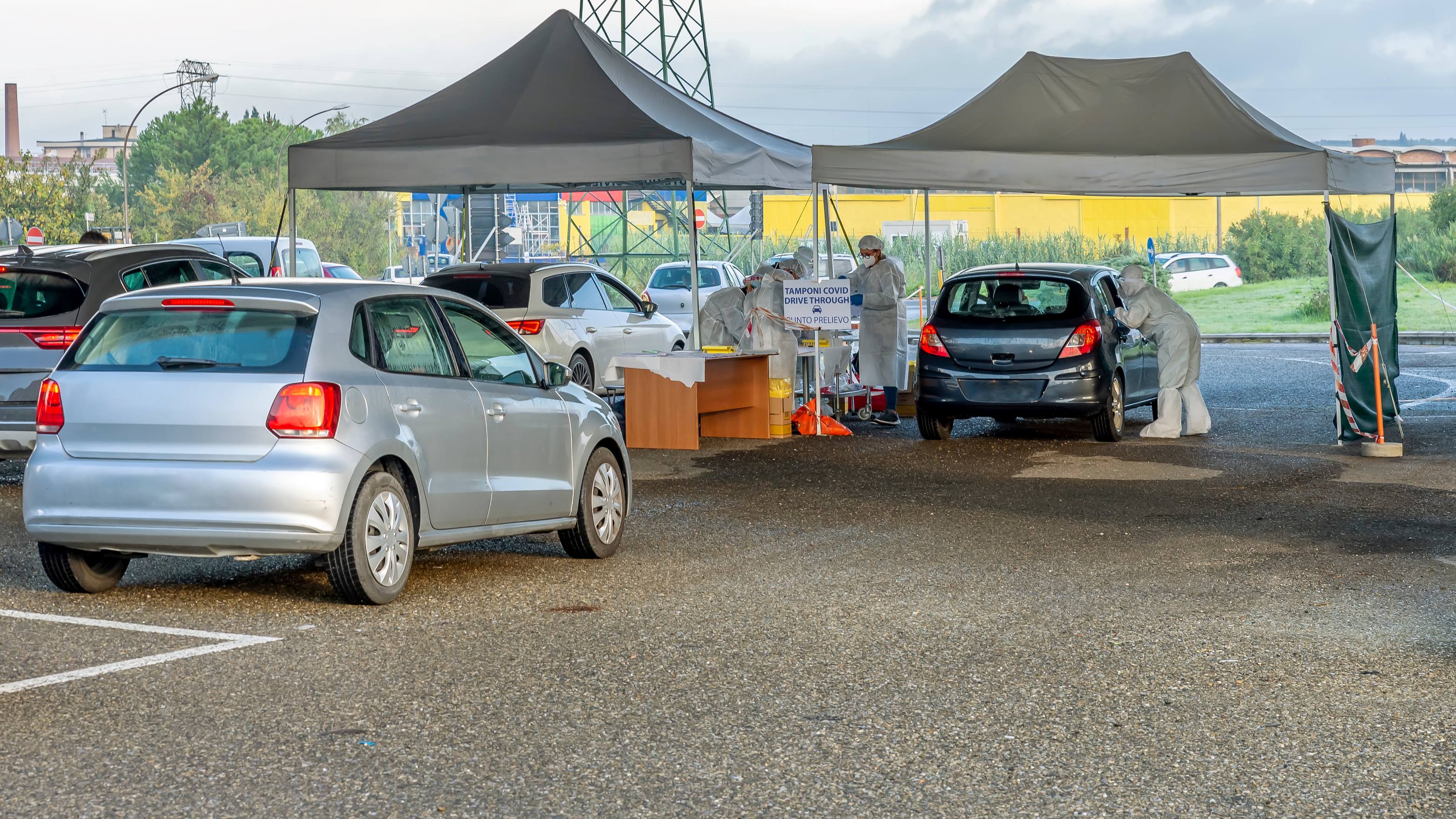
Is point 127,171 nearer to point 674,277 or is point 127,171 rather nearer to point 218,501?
point 674,277

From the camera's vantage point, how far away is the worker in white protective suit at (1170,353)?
16047 mm

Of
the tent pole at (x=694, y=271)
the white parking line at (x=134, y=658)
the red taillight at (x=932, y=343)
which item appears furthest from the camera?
the tent pole at (x=694, y=271)

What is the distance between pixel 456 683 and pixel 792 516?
16.9ft

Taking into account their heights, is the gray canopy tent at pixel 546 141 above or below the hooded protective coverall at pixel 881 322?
above

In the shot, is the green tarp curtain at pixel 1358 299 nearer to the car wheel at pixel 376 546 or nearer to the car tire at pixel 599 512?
the car tire at pixel 599 512

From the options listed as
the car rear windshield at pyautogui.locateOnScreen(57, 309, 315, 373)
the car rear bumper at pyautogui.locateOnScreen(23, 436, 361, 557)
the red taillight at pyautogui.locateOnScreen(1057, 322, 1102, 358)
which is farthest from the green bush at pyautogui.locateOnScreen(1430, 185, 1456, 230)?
the car rear bumper at pyautogui.locateOnScreen(23, 436, 361, 557)

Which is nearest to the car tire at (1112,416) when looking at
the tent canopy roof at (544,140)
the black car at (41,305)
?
the tent canopy roof at (544,140)

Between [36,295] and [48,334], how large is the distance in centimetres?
40

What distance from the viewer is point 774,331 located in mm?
17078

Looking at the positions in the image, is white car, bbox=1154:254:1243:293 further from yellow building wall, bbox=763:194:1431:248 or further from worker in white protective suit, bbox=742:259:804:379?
worker in white protective suit, bbox=742:259:804:379

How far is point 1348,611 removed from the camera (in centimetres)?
783

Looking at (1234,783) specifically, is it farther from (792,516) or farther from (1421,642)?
(792,516)

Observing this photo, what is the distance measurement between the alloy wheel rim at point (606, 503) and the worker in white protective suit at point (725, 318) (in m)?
7.96

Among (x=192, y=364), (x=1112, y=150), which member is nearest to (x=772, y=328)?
(x=1112, y=150)
